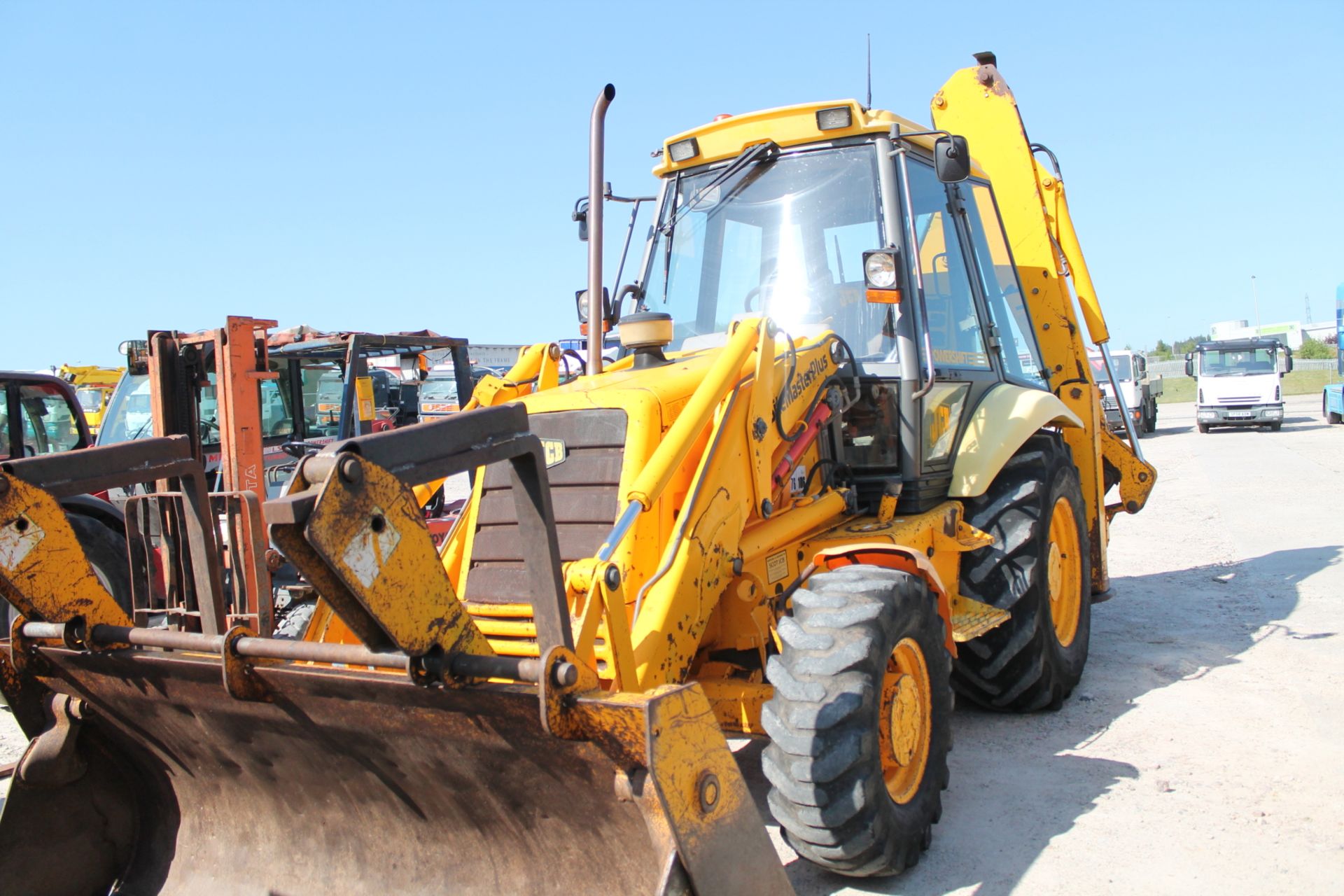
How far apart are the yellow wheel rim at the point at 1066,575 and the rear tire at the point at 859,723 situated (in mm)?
2173

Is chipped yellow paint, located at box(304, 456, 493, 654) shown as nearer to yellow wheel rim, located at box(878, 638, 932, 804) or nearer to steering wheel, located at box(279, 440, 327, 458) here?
yellow wheel rim, located at box(878, 638, 932, 804)

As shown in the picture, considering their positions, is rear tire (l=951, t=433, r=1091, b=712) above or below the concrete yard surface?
above

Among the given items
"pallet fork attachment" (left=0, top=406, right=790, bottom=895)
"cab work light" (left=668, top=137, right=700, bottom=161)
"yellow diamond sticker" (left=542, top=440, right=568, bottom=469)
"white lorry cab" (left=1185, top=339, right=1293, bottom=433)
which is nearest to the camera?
"pallet fork attachment" (left=0, top=406, right=790, bottom=895)

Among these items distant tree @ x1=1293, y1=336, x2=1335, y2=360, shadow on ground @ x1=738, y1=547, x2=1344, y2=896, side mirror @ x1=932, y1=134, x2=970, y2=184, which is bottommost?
distant tree @ x1=1293, y1=336, x2=1335, y2=360

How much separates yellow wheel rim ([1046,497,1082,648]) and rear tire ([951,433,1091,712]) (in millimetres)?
147

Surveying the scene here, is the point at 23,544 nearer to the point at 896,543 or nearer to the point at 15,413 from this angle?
the point at 896,543

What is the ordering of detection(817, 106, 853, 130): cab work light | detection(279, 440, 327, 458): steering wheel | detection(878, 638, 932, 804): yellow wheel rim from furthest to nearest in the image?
detection(279, 440, 327, 458): steering wheel → detection(817, 106, 853, 130): cab work light → detection(878, 638, 932, 804): yellow wheel rim

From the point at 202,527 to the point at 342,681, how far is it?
1115mm

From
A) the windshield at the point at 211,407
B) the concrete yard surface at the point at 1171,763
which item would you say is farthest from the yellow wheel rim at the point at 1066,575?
the windshield at the point at 211,407

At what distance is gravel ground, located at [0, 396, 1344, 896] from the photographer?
12.2 feet

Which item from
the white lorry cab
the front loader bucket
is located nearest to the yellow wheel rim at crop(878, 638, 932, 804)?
the front loader bucket

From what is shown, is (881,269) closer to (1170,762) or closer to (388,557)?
(1170,762)

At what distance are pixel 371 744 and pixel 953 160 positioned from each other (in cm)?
332

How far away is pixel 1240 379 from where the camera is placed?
25.6m
